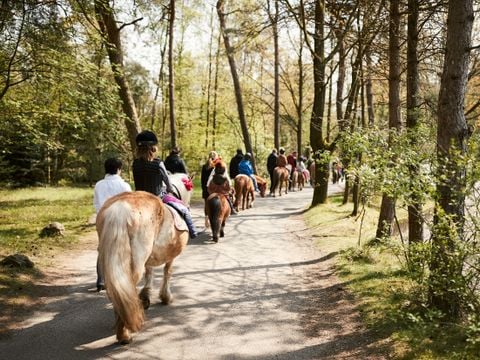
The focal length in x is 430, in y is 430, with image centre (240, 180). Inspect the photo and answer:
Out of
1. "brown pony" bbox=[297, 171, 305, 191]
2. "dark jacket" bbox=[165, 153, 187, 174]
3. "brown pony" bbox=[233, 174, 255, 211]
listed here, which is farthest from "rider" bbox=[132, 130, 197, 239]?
"brown pony" bbox=[297, 171, 305, 191]

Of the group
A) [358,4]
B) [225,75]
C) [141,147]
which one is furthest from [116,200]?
[225,75]

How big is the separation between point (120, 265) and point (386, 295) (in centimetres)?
395

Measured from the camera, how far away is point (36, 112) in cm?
1155

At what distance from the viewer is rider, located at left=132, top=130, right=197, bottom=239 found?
6.15 m

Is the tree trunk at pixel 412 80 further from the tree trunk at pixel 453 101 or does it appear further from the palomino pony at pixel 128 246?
the palomino pony at pixel 128 246

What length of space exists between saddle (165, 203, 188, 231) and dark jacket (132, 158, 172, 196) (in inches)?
13.7

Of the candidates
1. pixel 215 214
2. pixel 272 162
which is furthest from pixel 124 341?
pixel 272 162

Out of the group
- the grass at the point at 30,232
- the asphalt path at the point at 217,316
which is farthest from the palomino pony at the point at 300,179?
the asphalt path at the point at 217,316

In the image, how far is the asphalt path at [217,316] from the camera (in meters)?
4.82

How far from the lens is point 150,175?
20.7ft

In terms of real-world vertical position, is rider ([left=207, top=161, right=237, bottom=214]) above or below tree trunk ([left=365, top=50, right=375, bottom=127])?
below

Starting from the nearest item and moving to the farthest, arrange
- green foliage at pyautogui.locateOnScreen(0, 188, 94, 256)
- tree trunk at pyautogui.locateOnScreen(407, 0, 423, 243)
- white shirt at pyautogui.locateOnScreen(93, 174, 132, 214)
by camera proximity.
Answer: white shirt at pyautogui.locateOnScreen(93, 174, 132, 214) → tree trunk at pyautogui.locateOnScreen(407, 0, 423, 243) → green foliage at pyautogui.locateOnScreen(0, 188, 94, 256)

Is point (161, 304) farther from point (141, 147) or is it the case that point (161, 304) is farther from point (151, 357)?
point (141, 147)

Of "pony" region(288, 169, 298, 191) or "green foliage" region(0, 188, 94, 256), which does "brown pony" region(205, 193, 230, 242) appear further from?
"pony" region(288, 169, 298, 191)
